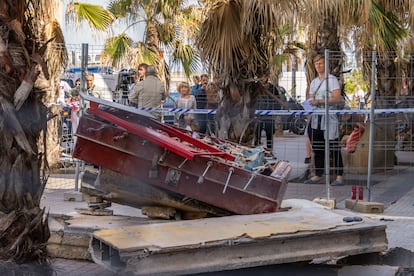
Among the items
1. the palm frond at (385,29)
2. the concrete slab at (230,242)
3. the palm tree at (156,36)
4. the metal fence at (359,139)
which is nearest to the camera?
the concrete slab at (230,242)

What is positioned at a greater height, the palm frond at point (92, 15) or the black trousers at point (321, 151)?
the palm frond at point (92, 15)

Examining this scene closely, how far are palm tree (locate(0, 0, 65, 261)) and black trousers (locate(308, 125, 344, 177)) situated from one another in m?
6.20

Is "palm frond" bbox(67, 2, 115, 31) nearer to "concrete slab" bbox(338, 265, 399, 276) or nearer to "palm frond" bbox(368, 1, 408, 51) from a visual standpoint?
"palm frond" bbox(368, 1, 408, 51)

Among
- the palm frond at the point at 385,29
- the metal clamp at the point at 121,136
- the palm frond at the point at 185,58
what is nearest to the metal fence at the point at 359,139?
the palm frond at the point at 385,29

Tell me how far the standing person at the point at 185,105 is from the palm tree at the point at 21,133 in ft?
22.8

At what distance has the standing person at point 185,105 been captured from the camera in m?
11.9

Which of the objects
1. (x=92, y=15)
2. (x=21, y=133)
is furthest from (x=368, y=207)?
(x=92, y=15)

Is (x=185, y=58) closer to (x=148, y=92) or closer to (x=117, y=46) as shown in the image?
(x=117, y=46)

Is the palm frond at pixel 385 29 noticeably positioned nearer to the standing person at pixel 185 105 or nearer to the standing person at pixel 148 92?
the standing person at pixel 185 105

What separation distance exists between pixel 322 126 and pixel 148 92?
293 cm

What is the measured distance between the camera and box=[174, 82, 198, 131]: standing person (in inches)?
469

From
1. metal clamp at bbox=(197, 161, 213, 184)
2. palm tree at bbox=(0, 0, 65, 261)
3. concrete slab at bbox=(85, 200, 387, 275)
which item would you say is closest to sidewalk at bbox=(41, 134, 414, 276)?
concrete slab at bbox=(85, 200, 387, 275)

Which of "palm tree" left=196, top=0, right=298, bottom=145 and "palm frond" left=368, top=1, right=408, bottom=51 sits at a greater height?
"palm frond" left=368, top=1, right=408, bottom=51

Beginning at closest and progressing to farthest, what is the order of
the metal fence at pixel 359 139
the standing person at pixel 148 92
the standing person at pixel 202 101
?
the metal fence at pixel 359 139
the standing person at pixel 148 92
the standing person at pixel 202 101
